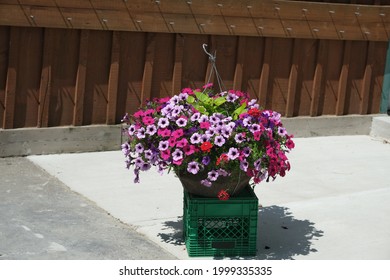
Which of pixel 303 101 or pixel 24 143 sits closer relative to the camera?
pixel 24 143

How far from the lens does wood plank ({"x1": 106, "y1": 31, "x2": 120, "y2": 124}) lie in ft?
31.1

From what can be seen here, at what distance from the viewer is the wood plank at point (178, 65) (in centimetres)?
991

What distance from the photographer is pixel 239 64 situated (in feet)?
34.1

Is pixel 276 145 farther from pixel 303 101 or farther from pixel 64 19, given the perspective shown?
pixel 303 101

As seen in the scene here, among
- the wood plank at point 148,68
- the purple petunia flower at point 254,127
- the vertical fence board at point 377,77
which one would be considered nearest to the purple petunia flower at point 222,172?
the purple petunia flower at point 254,127

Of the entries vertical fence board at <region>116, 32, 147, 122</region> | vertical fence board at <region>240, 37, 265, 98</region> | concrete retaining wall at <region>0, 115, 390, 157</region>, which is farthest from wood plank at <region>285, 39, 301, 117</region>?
vertical fence board at <region>116, 32, 147, 122</region>

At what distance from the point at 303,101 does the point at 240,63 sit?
117 cm

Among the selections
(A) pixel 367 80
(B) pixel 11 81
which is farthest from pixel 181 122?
(A) pixel 367 80

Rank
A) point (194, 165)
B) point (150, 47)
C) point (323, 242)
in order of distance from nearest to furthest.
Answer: point (194, 165), point (323, 242), point (150, 47)

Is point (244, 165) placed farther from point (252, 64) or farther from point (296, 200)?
point (252, 64)

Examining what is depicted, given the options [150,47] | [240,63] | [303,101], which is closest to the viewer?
[150,47]

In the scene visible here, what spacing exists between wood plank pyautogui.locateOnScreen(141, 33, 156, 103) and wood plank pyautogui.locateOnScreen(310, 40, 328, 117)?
7.84 feet
